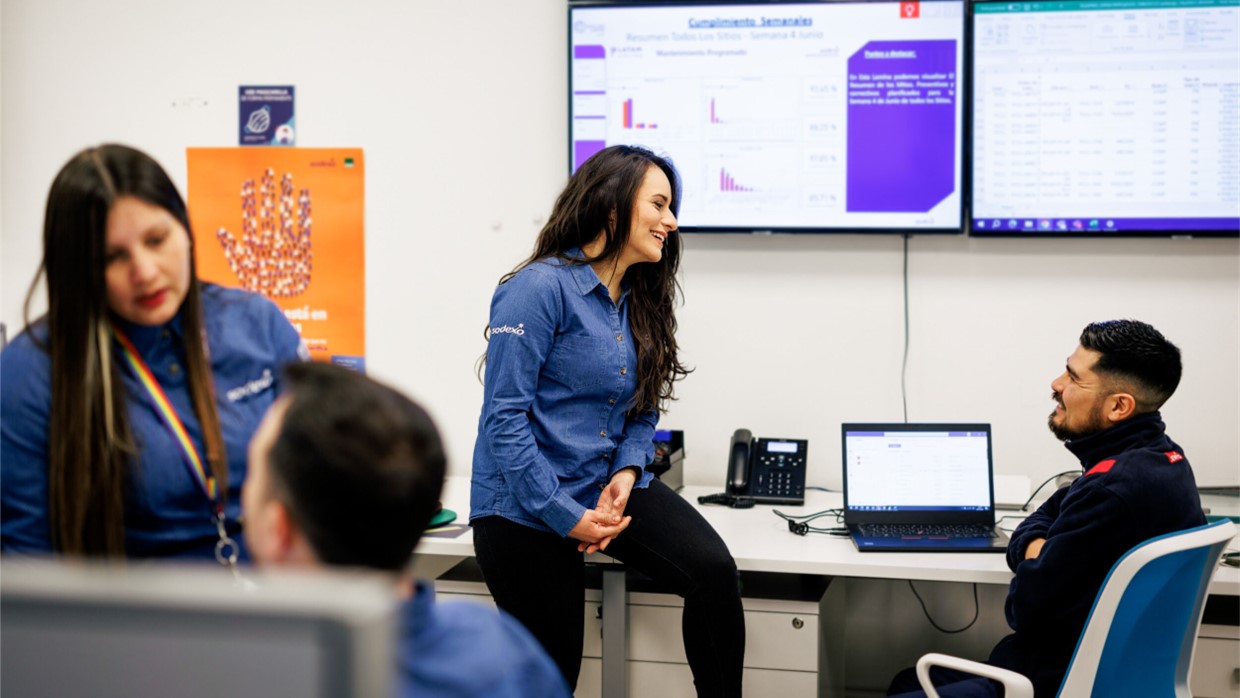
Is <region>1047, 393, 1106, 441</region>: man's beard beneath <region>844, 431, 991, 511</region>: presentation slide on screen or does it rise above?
above

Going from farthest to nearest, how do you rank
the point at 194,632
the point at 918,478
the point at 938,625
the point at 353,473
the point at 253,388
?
the point at 938,625 < the point at 918,478 < the point at 253,388 < the point at 353,473 < the point at 194,632

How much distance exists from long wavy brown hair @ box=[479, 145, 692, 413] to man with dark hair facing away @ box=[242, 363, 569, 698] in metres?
1.19

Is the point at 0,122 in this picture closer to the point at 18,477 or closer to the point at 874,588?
the point at 18,477

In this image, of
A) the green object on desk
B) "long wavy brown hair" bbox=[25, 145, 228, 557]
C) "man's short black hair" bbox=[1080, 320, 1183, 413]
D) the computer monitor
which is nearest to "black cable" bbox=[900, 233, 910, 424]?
"man's short black hair" bbox=[1080, 320, 1183, 413]

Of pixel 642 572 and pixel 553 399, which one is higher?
pixel 553 399

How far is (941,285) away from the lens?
289 cm

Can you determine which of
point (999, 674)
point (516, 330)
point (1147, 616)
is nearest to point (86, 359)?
point (516, 330)

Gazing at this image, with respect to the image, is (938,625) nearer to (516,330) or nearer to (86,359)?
(516,330)

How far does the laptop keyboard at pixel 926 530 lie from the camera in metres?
2.34

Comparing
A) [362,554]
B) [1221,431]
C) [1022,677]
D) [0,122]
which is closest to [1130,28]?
[1221,431]

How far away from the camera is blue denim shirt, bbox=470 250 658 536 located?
2055 mm

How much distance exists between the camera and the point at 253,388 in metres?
1.53

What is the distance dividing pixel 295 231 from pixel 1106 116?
7.39ft

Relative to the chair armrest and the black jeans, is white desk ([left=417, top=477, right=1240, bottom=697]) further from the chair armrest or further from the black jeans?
the chair armrest
